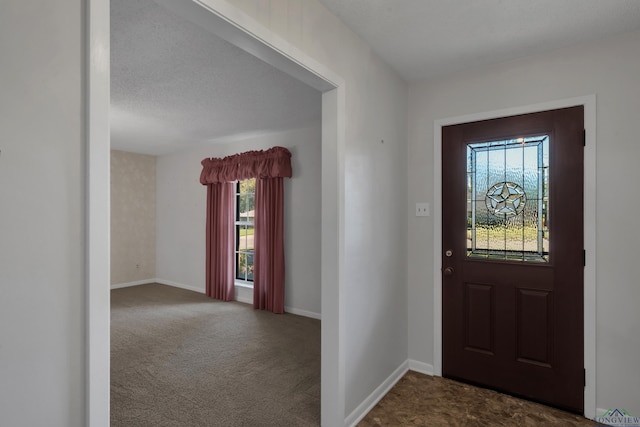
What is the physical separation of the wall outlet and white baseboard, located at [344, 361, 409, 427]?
127 cm

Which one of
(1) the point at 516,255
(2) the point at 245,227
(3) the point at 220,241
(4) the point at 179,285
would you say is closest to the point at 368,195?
(1) the point at 516,255

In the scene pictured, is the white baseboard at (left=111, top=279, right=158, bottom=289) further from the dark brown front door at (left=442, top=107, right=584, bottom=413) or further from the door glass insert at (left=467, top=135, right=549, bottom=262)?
the door glass insert at (left=467, top=135, right=549, bottom=262)

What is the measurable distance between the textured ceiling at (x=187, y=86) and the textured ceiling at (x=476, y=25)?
0.89 m

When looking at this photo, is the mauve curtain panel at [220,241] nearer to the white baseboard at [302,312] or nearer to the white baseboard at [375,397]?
the white baseboard at [302,312]

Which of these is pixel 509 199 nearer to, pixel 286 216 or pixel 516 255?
pixel 516 255

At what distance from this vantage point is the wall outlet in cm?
273

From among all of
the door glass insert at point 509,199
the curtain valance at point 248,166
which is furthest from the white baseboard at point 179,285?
the door glass insert at point 509,199

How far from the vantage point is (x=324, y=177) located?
202 centimetres

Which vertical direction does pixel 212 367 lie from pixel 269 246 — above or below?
below

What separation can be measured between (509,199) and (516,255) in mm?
415

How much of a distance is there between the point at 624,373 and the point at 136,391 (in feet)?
11.0

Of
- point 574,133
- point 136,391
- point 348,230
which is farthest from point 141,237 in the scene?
point 574,133
